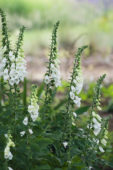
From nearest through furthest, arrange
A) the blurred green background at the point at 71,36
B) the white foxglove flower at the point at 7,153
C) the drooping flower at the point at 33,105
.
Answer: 1. the white foxglove flower at the point at 7,153
2. the drooping flower at the point at 33,105
3. the blurred green background at the point at 71,36

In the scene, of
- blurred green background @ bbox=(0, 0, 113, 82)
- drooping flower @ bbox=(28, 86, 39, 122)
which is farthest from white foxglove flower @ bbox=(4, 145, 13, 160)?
→ blurred green background @ bbox=(0, 0, 113, 82)

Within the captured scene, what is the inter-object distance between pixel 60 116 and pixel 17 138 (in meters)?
1.05

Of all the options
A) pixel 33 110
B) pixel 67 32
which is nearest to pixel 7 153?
pixel 33 110

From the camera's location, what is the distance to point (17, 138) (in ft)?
9.62

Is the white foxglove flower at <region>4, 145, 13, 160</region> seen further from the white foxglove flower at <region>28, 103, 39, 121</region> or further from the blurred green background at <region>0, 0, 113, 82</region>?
the blurred green background at <region>0, 0, 113, 82</region>

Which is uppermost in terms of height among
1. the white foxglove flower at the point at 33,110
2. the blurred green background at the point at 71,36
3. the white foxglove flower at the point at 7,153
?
the blurred green background at the point at 71,36

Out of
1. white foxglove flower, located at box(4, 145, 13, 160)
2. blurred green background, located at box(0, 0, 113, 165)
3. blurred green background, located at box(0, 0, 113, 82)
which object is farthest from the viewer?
blurred green background, located at box(0, 0, 113, 82)

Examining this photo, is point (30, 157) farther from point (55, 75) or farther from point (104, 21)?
point (104, 21)

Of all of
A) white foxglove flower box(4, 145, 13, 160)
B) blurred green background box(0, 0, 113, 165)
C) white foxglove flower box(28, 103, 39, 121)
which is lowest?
white foxglove flower box(4, 145, 13, 160)

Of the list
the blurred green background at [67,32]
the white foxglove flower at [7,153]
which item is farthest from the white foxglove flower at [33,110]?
the blurred green background at [67,32]

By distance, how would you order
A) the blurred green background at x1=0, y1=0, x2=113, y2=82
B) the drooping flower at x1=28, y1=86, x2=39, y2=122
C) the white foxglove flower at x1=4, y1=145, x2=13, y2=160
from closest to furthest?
1. the white foxglove flower at x1=4, y1=145, x2=13, y2=160
2. the drooping flower at x1=28, y1=86, x2=39, y2=122
3. the blurred green background at x1=0, y1=0, x2=113, y2=82

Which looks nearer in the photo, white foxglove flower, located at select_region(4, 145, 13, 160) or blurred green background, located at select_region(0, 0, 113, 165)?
white foxglove flower, located at select_region(4, 145, 13, 160)

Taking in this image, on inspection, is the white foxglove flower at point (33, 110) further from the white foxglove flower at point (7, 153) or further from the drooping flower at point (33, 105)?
Answer: the white foxglove flower at point (7, 153)

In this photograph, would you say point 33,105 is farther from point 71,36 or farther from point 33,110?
point 71,36
